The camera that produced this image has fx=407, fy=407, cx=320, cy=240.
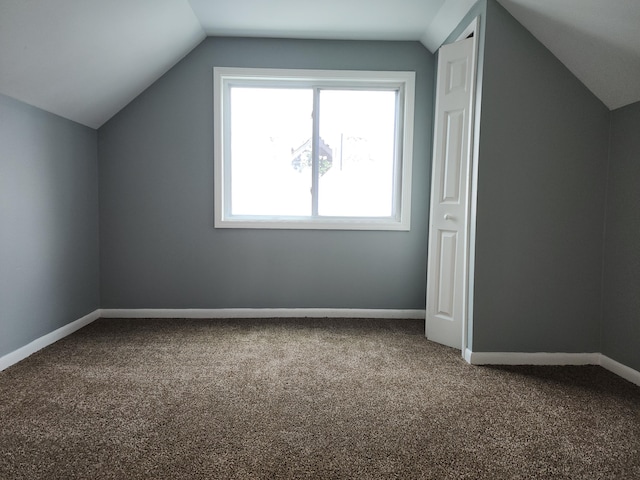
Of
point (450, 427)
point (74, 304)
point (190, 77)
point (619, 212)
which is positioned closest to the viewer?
point (450, 427)

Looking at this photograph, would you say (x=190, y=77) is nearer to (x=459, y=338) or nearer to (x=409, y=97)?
(x=409, y=97)

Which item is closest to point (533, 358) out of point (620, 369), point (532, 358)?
point (532, 358)

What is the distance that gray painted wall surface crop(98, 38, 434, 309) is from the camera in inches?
147

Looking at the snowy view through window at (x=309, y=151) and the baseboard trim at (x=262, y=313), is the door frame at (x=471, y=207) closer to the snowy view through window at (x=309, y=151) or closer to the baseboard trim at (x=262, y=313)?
the baseboard trim at (x=262, y=313)

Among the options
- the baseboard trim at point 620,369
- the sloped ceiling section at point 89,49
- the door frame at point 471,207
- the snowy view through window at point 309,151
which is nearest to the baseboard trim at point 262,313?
the snowy view through window at point 309,151

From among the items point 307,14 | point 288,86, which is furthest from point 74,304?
point 307,14

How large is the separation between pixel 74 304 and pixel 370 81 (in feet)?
10.7

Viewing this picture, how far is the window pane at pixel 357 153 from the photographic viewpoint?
391cm

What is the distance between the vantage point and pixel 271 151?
3.93 m

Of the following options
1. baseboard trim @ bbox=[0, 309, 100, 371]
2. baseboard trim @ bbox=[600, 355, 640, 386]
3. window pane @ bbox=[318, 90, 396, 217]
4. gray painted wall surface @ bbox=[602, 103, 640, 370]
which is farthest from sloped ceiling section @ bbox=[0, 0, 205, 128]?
baseboard trim @ bbox=[600, 355, 640, 386]

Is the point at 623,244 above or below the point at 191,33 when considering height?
below

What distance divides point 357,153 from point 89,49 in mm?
2305

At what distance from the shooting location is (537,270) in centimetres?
279

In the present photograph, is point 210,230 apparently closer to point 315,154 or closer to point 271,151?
point 271,151
